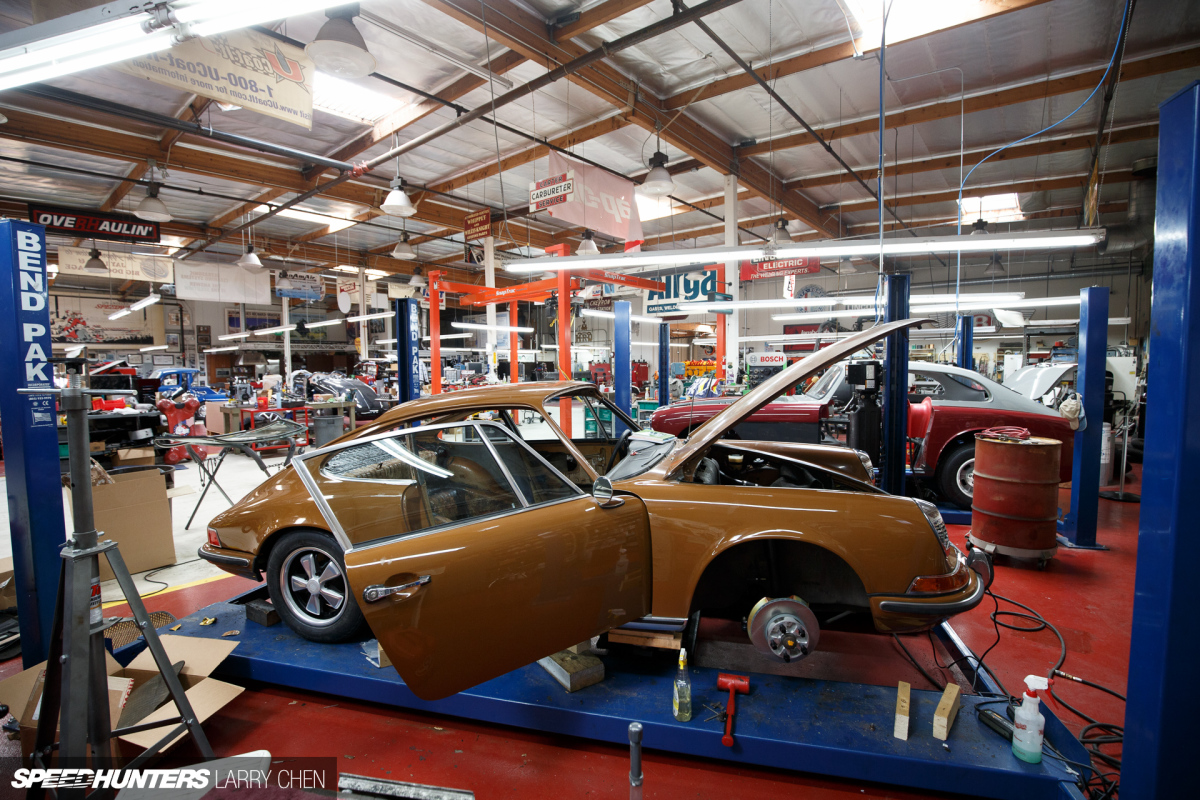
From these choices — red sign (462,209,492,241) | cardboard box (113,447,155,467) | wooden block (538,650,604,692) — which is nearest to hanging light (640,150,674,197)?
red sign (462,209,492,241)

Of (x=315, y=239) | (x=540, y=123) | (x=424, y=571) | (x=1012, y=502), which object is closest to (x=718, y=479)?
(x=424, y=571)

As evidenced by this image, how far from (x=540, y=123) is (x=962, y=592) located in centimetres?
877

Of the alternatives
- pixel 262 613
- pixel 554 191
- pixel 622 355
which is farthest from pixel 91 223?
pixel 262 613

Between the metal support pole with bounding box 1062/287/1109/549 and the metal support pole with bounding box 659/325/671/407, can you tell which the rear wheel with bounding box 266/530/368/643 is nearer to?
the metal support pole with bounding box 1062/287/1109/549

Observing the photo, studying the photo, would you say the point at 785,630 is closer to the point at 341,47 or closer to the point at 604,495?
the point at 604,495

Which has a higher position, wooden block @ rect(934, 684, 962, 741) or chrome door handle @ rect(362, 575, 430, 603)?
chrome door handle @ rect(362, 575, 430, 603)

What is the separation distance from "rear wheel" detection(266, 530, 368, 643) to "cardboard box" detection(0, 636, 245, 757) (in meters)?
0.35

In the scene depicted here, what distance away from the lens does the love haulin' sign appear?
838 centimetres

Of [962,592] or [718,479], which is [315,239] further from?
[962,592]

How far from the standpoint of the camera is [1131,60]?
6395 millimetres

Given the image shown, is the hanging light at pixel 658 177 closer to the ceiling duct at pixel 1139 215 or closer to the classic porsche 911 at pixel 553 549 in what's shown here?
the classic porsche 911 at pixel 553 549

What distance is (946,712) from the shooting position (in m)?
2.00

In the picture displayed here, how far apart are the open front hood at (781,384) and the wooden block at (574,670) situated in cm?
96

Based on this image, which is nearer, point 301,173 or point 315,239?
point 301,173
